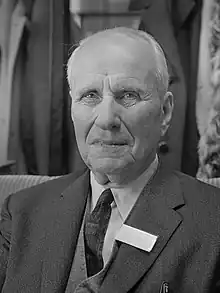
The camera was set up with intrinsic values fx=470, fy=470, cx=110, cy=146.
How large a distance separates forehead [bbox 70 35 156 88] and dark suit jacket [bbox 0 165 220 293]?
241 millimetres

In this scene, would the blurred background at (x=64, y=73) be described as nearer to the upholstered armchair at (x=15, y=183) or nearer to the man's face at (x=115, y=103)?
the upholstered armchair at (x=15, y=183)

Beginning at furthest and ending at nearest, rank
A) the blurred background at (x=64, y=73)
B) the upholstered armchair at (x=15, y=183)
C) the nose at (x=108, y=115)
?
the blurred background at (x=64, y=73) < the upholstered armchair at (x=15, y=183) < the nose at (x=108, y=115)

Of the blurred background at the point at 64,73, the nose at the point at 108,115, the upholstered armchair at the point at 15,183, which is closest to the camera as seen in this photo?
the nose at the point at 108,115

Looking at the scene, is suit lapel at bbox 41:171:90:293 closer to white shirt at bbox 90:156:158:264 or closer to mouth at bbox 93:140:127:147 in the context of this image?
white shirt at bbox 90:156:158:264

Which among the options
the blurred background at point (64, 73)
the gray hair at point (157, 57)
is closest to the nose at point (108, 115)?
the gray hair at point (157, 57)

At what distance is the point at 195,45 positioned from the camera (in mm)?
1875

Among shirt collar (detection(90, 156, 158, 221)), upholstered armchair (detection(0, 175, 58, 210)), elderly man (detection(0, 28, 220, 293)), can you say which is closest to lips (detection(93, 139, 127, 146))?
elderly man (detection(0, 28, 220, 293))

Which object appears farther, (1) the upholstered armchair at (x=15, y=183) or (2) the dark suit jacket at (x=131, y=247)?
(1) the upholstered armchair at (x=15, y=183)

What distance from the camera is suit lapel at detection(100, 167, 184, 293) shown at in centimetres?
88

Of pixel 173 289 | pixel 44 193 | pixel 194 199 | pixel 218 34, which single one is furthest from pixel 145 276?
pixel 218 34

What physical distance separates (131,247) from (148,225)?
0.19 ft

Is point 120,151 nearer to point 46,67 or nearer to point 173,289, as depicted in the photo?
point 173,289

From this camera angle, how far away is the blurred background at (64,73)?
1.84 meters

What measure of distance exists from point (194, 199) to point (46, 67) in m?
1.22
